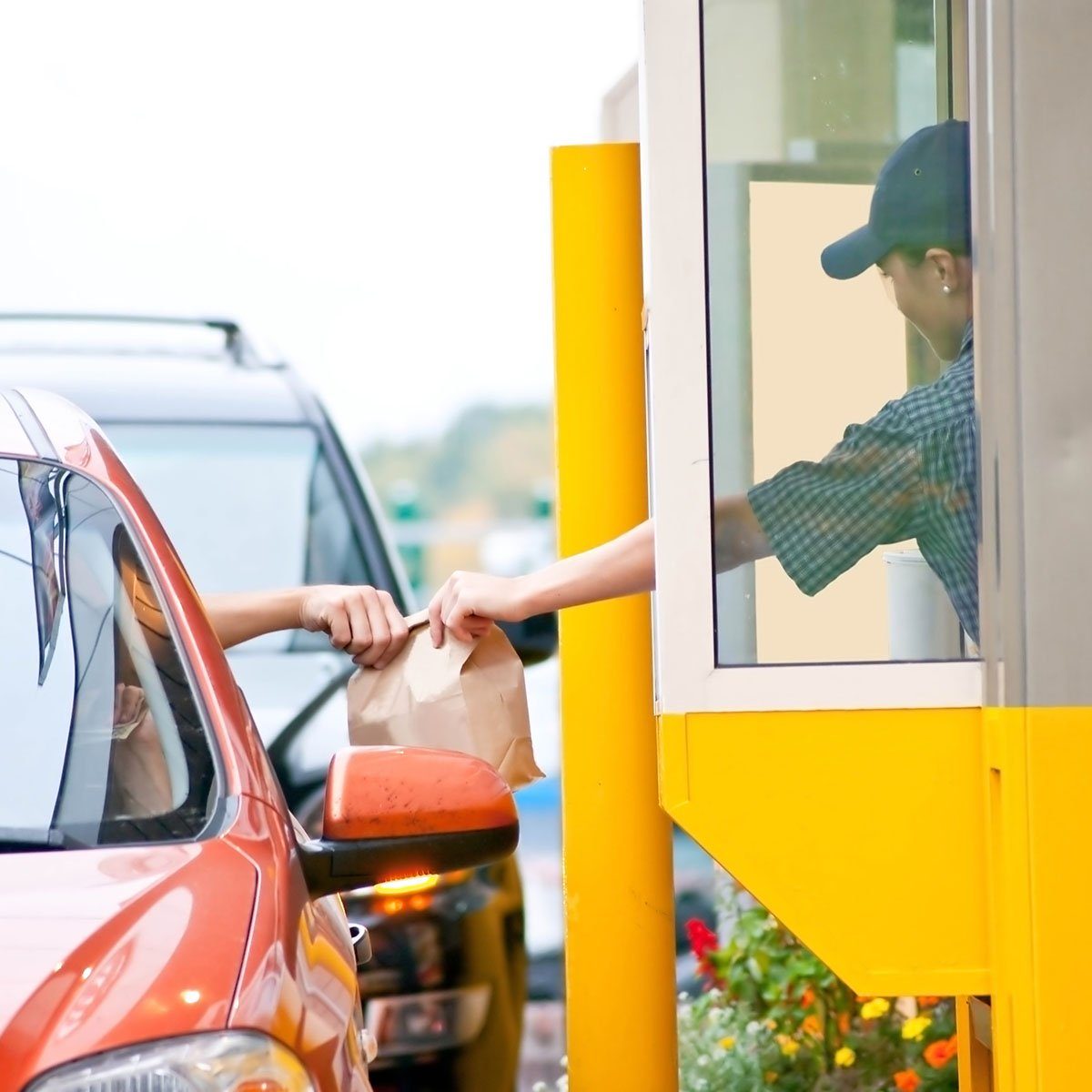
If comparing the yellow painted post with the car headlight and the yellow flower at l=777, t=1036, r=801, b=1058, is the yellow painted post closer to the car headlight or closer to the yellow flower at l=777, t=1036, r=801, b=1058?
the yellow flower at l=777, t=1036, r=801, b=1058

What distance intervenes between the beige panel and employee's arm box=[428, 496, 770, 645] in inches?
11.5

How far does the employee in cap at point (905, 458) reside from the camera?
254cm

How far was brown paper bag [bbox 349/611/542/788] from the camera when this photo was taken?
2.74 meters

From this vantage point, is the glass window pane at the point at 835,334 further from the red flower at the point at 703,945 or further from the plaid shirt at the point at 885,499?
the red flower at the point at 703,945

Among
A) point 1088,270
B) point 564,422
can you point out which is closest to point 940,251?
point 1088,270

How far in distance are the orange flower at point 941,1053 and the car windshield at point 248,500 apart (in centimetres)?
228

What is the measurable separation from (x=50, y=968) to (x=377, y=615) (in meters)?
1.27

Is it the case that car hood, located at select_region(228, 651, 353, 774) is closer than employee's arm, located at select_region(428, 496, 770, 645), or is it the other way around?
employee's arm, located at select_region(428, 496, 770, 645)

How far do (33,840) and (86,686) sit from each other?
25 centimetres

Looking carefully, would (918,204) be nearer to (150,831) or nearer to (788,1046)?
(150,831)

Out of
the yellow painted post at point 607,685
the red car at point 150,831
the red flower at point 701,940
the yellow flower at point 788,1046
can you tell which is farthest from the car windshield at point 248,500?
the red car at point 150,831

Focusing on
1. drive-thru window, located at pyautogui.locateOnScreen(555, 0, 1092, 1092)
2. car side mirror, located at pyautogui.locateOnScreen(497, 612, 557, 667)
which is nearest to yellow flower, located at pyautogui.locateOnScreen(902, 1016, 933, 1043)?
drive-thru window, located at pyautogui.locateOnScreen(555, 0, 1092, 1092)

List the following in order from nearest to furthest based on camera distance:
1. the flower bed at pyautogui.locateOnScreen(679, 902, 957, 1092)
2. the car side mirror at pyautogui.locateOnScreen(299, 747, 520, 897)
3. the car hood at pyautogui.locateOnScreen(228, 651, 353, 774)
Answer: the car side mirror at pyautogui.locateOnScreen(299, 747, 520, 897), the flower bed at pyautogui.locateOnScreen(679, 902, 957, 1092), the car hood at pyautogui.locateOnScreen(228, 651, 353, 774)

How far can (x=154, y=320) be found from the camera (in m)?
6.39
